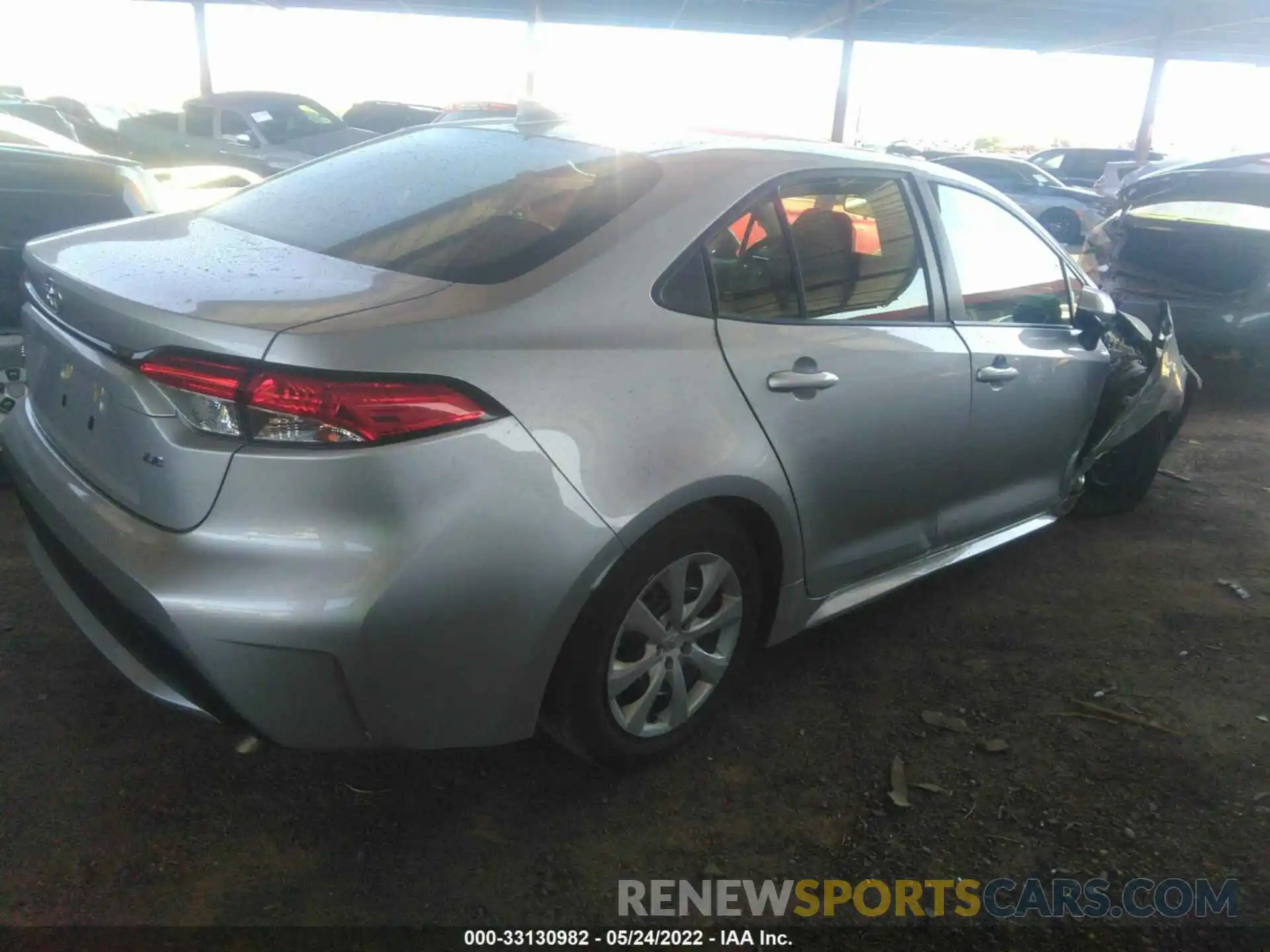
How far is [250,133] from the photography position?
40.6 ft

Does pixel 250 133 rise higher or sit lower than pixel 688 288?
lower

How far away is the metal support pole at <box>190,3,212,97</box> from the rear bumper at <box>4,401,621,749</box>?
94.2 feet

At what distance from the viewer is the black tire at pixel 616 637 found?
85.0 inches

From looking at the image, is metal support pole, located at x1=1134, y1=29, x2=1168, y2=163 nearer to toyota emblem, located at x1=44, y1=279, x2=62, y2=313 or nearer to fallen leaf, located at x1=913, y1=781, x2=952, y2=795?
fallen leaf, located at x1=913, y1=781, x2=952, y2=795

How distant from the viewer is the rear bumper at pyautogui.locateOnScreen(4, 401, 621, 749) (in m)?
1.78

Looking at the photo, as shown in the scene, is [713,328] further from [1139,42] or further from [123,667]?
[1139,42]

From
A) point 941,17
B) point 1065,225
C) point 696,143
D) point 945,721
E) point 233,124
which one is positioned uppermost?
point 941,17

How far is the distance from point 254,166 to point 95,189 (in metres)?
8.50

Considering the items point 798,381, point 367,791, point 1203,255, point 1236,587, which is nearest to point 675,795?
point 367,791

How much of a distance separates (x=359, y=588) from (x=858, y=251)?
1.79 metres

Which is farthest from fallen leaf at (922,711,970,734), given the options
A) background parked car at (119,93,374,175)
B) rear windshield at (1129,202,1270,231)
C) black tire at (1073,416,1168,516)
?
background parked car at (119,93,374,175)

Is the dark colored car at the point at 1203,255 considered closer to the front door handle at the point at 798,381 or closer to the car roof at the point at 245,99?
the front door handle at the point at 798,381

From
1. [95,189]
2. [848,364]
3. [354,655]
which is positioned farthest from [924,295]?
[95,189]

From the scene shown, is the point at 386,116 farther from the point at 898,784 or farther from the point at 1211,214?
the point at 898,784
